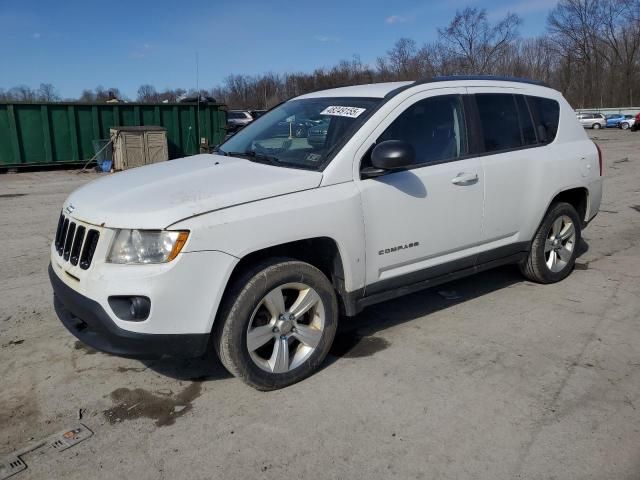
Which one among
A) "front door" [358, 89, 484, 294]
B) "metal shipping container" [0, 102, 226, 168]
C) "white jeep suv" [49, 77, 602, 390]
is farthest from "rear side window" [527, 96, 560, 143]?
"metal shipping container" [0, 102, 226, 168]

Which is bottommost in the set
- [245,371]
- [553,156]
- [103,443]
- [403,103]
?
[103,443]

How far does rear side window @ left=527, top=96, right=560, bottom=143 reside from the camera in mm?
5020

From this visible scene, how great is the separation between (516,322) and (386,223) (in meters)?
1.60

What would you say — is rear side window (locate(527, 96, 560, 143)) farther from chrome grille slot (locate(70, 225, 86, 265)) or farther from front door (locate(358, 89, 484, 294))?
chrome grille slot (locate(70, 225, 86, 265))

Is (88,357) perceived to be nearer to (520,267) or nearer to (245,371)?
(245,371)

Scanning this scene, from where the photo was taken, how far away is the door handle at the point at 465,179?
4133mm

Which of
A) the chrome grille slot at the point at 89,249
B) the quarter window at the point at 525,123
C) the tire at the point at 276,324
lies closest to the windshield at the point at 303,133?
the tire at the point at 276,324

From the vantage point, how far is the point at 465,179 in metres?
4.18

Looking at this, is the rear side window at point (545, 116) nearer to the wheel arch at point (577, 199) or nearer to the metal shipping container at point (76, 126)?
the wheel arch at point (577, 199)

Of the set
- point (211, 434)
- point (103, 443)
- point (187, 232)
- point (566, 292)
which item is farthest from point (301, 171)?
point (566, 292)

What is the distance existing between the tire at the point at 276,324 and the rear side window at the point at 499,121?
6.45 feet

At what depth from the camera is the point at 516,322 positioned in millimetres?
4535

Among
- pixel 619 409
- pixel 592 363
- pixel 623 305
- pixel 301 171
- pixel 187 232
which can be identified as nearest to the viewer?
pixel 187 232

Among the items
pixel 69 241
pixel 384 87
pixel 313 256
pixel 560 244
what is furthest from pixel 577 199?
pixel 69 241
